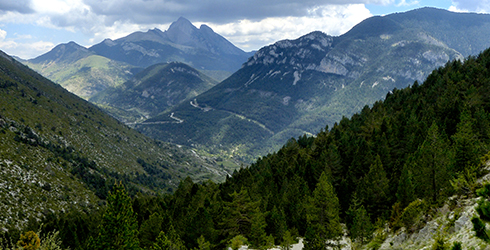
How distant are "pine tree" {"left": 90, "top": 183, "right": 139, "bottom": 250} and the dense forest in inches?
5.0

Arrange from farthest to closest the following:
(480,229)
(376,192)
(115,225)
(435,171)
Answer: (376,192) → (435,171) → (115,225) → (480,229)

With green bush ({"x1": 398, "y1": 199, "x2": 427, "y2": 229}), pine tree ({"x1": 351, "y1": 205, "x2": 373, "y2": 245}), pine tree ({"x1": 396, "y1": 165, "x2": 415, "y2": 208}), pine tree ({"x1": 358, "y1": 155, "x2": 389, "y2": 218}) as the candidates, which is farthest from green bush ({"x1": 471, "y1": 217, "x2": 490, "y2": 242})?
pine tree ({"x1": 358, "y1": 155, "x2": 389, "y2": 218})

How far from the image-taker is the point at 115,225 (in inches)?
1543

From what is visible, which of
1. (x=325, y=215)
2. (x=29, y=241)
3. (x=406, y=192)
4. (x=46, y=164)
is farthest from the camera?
(x=46, y=164)

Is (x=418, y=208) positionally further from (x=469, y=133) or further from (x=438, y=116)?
(x=438, y=116)

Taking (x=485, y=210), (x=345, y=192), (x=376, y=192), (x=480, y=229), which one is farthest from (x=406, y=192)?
(x=485, y=210)

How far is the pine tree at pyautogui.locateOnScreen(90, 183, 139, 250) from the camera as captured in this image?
38.8 m

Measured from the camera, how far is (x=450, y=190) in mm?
37312

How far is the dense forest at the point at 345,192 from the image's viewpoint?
132ft

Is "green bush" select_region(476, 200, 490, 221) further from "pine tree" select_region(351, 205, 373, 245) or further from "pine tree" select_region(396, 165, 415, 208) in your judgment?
"pine tree" select_region(351, 205, 373, 245)

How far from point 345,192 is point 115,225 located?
46.3m

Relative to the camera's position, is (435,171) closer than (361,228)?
Yes

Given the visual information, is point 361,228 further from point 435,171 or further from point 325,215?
point 435,171

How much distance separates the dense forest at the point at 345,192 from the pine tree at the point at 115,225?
0.42 feet
